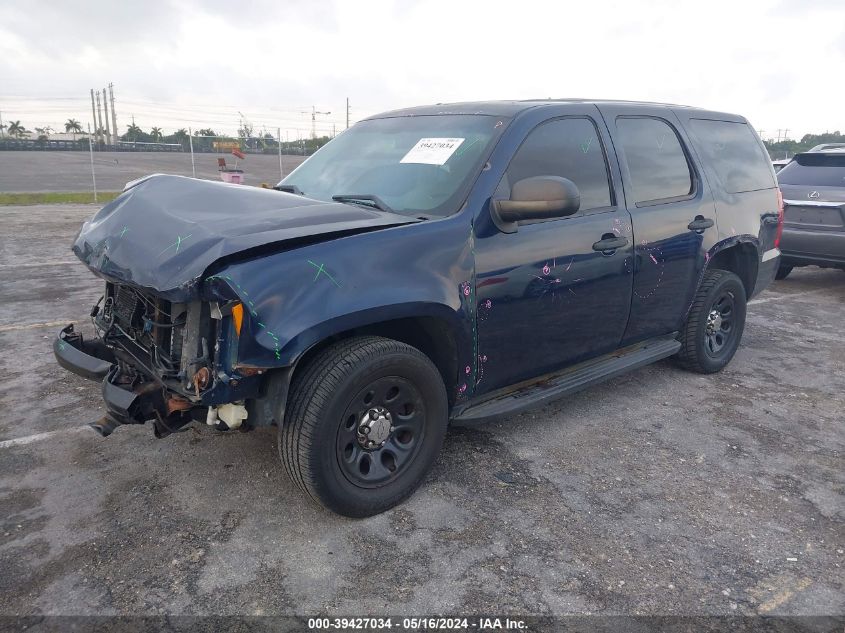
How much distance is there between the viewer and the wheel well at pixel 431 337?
10.1 ft

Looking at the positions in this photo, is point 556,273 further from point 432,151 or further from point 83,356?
point 83,356

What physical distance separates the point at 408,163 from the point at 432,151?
147 millimetres

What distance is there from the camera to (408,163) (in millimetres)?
3562

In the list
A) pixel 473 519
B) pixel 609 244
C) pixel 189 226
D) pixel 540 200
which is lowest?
pixel 473 519

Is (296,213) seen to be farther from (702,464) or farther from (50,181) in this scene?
(50,181)

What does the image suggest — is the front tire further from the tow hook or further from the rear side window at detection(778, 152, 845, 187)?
the rear side window at detection(778, 152, 845, 187)

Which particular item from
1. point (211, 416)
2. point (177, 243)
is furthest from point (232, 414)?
point (177, 243)

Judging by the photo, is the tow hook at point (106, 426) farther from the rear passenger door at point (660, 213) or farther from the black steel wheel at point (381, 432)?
the rear passenger door at point (660, 213)

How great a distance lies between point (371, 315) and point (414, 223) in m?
0.53

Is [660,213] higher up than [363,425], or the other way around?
[660,213]

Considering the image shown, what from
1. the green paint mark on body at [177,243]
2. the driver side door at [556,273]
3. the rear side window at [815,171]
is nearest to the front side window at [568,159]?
the driver side door at [556,273]

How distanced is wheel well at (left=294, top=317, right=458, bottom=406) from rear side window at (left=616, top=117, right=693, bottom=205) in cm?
167

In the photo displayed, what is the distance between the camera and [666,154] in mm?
4332

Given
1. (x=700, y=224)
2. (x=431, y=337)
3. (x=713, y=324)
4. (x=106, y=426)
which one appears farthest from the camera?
(x=713, y=324)
